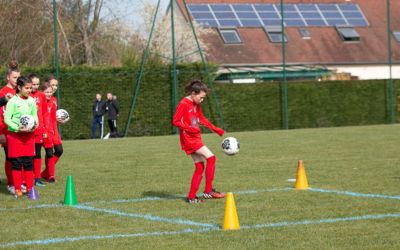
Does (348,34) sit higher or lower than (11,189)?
higher

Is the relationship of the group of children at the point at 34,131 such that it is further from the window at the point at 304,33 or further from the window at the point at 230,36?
the window at the point at 304,33

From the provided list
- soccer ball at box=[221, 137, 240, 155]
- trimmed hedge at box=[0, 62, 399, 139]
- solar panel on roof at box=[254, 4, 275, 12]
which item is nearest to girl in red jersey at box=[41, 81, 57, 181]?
soccer ball at box=[221, 137, 240, 155]

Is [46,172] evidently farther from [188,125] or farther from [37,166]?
[188,125]

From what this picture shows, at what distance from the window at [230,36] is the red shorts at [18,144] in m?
44.6

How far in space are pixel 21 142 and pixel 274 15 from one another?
4569 centimetres

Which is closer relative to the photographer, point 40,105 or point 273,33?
point 40,105

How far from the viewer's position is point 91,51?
4372 centimetres

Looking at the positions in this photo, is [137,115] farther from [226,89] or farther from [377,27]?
[377,27]

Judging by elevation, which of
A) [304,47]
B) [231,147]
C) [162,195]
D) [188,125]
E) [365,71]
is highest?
[304,47]

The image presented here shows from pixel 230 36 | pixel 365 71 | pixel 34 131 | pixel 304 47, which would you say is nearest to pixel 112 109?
pixel 34 131

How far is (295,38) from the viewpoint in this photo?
192 ft

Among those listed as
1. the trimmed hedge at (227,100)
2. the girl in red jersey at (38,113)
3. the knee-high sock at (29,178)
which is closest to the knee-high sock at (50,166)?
→ the girl in red jersey at (38,113)

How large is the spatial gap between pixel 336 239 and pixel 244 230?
43.4 inches

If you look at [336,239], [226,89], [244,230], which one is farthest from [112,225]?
[226,89]
